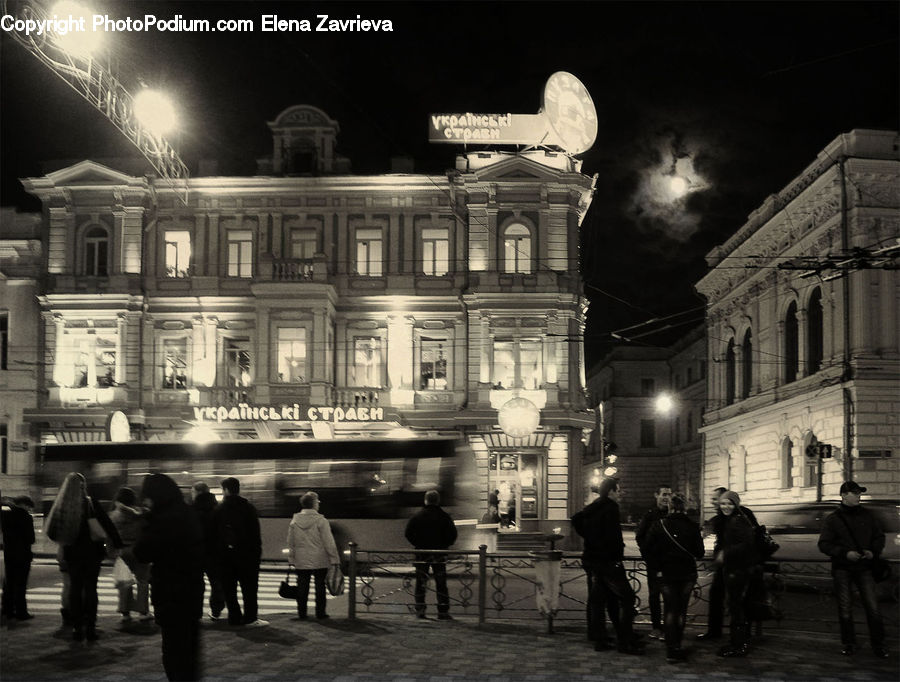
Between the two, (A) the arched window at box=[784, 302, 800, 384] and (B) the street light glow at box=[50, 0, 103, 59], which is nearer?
(B) the street light glow at box=[50, 0, 103, 59]

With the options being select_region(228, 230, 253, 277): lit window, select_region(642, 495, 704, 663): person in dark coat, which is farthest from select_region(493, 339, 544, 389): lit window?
select_region(642, 495, 704, 663): person in dark coat

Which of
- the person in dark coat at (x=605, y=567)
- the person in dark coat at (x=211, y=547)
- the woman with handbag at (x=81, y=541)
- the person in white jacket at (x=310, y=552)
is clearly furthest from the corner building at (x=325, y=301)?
the woman with handbag at (x=81, y=541)

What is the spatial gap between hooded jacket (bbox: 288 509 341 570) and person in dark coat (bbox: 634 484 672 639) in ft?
14.9

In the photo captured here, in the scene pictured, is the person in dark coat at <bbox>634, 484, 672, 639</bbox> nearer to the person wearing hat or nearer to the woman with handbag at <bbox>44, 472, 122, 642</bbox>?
the person wearing hat

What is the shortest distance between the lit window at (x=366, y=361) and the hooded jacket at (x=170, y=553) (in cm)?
3084

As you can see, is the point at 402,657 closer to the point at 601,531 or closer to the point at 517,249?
the point at 601,531

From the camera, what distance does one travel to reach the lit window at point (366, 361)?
3975 centimetres

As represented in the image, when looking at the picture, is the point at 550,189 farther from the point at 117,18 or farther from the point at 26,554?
the point at 26,554

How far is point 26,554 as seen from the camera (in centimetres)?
1370

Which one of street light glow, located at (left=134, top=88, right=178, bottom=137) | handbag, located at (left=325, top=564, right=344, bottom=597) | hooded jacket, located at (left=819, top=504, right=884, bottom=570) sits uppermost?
street light glow, located at (left=134, top=88, right=178, bottom=137)

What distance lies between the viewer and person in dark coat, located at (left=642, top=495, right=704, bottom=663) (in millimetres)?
11219

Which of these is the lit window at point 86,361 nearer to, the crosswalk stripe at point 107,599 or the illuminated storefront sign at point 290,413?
the illuminated storefront sign at point 290,413

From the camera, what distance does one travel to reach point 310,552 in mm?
14508

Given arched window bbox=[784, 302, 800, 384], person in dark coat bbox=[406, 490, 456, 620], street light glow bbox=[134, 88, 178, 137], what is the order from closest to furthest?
person in dark coat bbox=[406, 490, 456, 620] → street light glow bbox=[134, 88, 178, 137] → arched window bbox=[784, 302, 800, 384]
